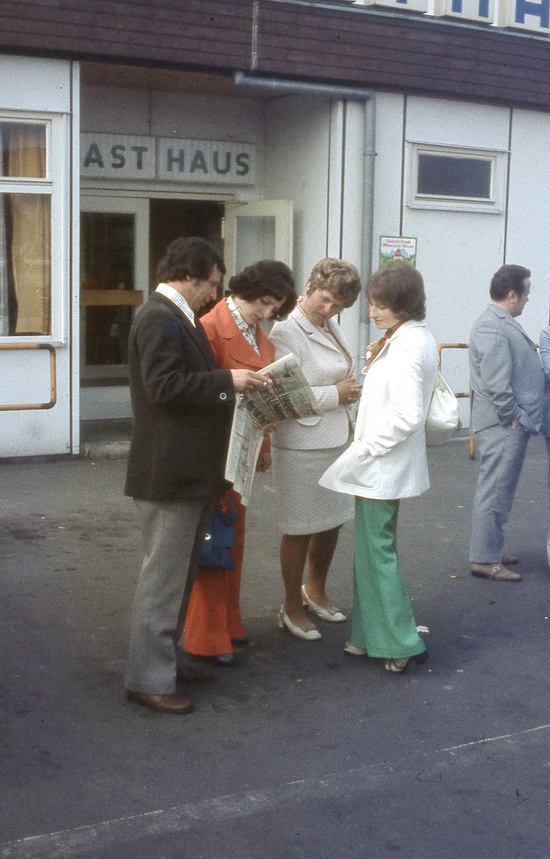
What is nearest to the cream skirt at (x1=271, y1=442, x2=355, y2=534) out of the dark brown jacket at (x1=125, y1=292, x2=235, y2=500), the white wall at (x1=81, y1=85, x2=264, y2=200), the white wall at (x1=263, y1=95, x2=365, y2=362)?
the dark brown jacket at (x1=125, y1=292, x2=235, y2=500)

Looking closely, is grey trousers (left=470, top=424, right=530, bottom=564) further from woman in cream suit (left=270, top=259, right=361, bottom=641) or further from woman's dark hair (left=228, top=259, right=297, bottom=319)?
woman's dark hair (left=228, top=259, right=297, bottom=319)

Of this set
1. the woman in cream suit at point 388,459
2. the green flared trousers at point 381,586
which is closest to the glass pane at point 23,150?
the woman in cream suit at point 388,459

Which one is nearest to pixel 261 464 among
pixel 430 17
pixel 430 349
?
pixel 430 349

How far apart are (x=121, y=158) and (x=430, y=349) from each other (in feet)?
22.6

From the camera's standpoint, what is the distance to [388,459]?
4.89m

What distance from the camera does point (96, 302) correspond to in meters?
11.5

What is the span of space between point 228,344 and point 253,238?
23.2 feet

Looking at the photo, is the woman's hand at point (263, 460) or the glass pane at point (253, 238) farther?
the glass pane at point (253, 238)

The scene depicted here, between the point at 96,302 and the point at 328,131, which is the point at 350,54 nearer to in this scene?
the point at 328,131

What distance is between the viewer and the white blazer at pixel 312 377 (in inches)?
203

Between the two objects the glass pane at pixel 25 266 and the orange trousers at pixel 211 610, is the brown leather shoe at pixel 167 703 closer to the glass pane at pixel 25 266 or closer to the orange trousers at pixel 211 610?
the orange trousers at pixel 211 610

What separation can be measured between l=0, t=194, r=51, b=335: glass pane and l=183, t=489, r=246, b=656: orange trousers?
512 centimetres

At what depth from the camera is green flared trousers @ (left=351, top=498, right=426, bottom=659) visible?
16.1ft

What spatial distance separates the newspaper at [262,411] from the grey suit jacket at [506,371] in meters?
1.86
